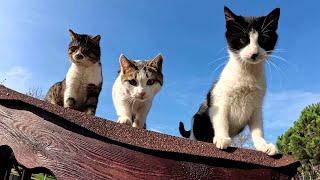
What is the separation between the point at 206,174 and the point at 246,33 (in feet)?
4.49

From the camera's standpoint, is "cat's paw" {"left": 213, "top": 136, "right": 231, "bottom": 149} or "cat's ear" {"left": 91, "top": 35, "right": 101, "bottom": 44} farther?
"cat's ear" {"left": 91, "top": 35, "right": 101, "bottom": 44}

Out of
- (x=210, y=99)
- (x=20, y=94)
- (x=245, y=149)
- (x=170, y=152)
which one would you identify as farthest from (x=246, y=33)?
(x=20, y=94)

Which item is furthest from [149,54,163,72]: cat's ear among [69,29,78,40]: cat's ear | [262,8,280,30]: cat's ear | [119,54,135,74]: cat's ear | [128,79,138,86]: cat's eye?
[262,8,280,30]: cat's ear

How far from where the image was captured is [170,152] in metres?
1.68

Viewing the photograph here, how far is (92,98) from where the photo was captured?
11.4ft

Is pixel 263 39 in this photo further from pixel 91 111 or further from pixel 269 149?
pixel 91 111

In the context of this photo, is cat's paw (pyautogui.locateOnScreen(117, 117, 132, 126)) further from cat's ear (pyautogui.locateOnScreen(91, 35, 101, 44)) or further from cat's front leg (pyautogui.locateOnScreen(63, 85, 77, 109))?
cat's ear (pyautogui.locateOnScreen(91, 35, 101, 44))

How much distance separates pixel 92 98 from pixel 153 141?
1806mm

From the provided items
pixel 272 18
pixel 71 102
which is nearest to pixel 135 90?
pixel 71 102

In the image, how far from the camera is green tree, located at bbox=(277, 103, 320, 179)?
29.8 ft

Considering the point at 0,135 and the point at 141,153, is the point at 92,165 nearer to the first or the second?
the point at 141,153

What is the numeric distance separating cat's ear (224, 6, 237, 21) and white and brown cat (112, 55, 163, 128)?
76 centimetres

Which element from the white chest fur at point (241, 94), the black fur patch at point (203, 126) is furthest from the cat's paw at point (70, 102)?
the white chest fur at point (241, 94)

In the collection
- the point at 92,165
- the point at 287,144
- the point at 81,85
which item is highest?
the point at 287,144
